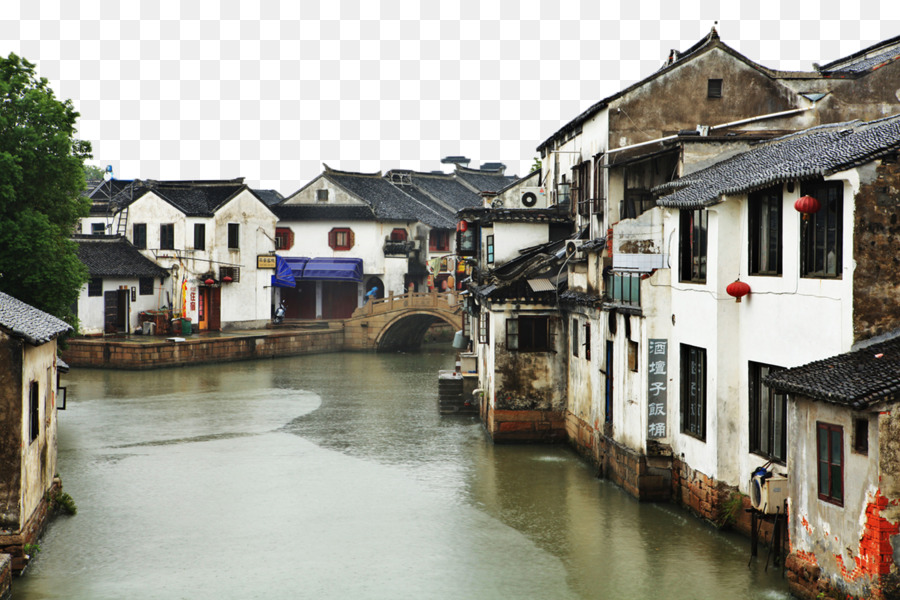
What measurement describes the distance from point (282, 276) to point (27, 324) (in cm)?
3597

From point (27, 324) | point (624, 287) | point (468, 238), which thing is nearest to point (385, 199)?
point (468, 238)

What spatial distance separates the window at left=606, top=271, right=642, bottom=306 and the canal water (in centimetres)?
342

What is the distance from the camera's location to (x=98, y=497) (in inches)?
729

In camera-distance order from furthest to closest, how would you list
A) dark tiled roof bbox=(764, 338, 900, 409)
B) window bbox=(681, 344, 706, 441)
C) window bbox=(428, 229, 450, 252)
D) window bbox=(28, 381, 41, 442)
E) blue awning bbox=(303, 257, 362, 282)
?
window bbox=(428, 229, 450, 252)
blue awning bbox=(303, 257, 362, 282)
window bbox=(681, 344, 706, 441)
window bbox=(28, 381, 41, 442)
dark tiled roof bbox=(764, 338, 900, 409)

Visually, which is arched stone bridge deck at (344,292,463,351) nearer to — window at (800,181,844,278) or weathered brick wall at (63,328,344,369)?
weathered brick wall at (63,328,344,369)

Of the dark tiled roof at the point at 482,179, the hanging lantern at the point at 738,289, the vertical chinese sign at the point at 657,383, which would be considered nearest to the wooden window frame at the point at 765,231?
the hanging lantern at the point at 738,289

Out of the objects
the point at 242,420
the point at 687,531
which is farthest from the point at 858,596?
the point at 242,420

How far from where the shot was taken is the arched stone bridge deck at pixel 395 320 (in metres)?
44.6

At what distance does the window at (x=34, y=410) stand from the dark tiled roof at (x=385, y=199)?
37.7 metres

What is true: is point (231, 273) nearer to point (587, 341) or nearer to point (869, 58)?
point (587, 341)

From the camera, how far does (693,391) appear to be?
50.6 feet

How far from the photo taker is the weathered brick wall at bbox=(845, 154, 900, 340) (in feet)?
36.0

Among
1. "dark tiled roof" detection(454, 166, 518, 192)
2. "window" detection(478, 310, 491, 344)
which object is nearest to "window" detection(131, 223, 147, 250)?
"window" detection(478, 310, 491, 344)

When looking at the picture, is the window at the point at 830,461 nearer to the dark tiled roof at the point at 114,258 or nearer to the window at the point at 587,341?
the window at the point at 587,341
